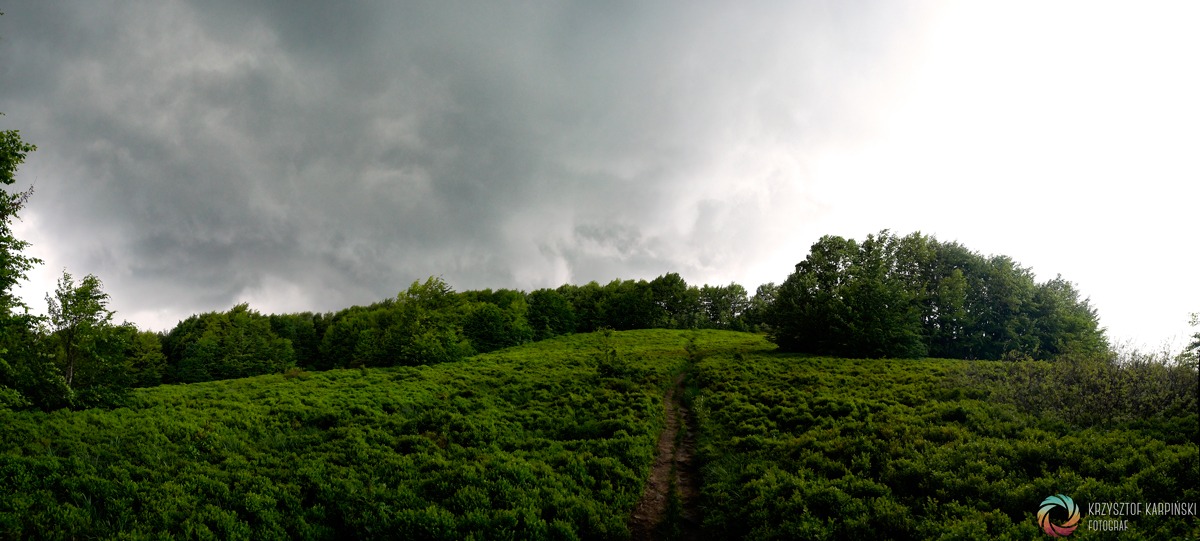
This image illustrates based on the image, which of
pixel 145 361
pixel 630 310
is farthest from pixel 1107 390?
pixel 145 361

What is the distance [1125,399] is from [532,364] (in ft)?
111

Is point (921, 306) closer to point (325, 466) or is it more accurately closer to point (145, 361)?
point (325, 466)

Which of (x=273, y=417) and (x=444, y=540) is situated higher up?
(x=273, y=417)

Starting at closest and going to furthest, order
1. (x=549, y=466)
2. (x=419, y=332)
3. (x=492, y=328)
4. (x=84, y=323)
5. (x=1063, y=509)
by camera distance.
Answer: (x=1063, y=509) → (x=549, y=466) → (x=84, y=323) → (x=419, y=332) → (x=492, y=328)

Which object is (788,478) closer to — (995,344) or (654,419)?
(654,419)

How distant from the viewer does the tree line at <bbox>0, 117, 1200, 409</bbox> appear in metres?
19.4

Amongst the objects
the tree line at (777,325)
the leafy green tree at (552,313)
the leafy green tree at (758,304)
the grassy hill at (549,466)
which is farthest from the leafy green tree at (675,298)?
the grassy hill at (549,466)

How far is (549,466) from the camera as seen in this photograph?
15.3m

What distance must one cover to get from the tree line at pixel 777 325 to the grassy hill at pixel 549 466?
671cm

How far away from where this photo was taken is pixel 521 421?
22172 millimetres

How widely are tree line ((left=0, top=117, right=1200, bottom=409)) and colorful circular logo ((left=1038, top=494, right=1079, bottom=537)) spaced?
2124 cm

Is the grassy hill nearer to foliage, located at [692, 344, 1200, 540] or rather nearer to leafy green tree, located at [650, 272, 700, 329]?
foliage, located at [692, 344, 1200, 540]

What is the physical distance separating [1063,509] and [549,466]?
13.2m

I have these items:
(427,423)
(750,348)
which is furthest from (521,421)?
(750,348)
